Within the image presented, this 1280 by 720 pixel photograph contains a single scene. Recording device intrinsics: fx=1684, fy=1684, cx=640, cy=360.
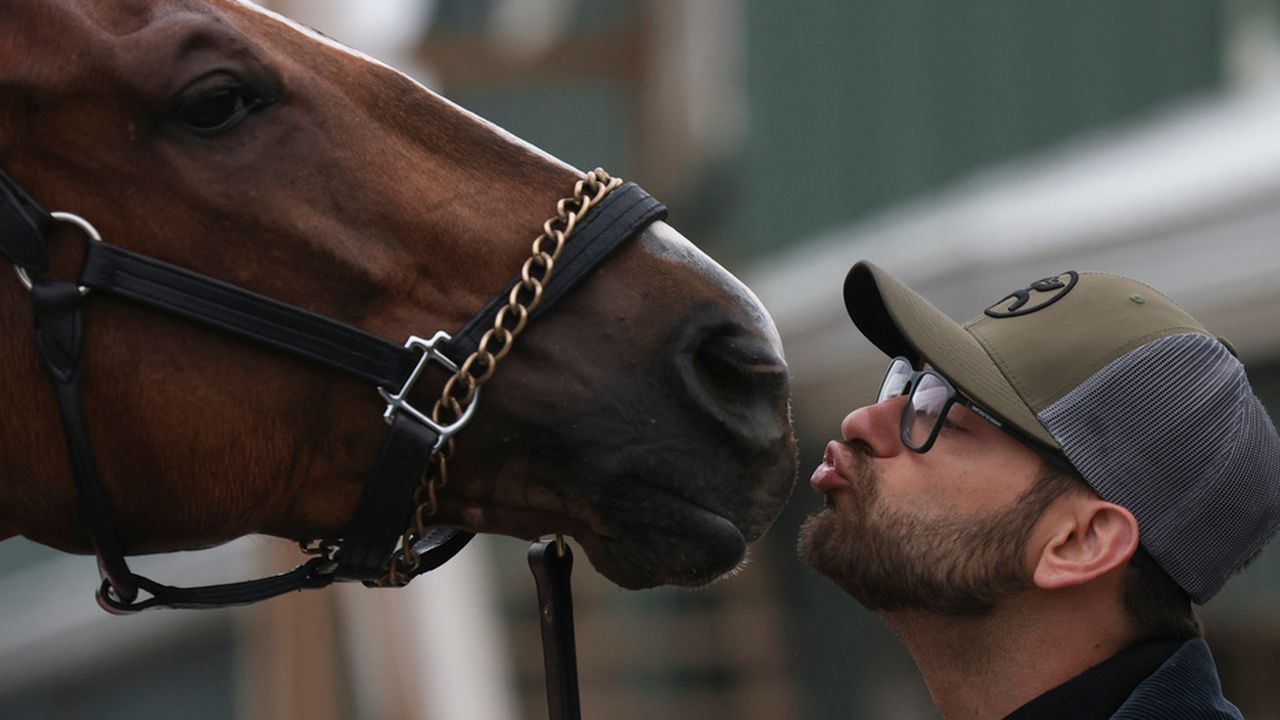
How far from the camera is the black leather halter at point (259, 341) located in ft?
7.27

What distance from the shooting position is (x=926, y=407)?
2420mm

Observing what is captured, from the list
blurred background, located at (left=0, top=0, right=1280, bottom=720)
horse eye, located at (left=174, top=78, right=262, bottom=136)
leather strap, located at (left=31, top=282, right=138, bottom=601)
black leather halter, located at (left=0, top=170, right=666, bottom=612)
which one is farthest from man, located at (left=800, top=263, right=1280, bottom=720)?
blurred background, located at (left=0, top=0, right=1280, bottom=720)

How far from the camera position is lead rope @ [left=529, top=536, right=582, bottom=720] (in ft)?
7.74

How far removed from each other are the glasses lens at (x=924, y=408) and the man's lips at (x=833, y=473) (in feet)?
0.36

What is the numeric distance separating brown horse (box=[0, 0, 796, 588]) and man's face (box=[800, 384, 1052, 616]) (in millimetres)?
143

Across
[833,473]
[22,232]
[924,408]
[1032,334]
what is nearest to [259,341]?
[22,232]

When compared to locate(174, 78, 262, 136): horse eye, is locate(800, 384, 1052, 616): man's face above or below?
below

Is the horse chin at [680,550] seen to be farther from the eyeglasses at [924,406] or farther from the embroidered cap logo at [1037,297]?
the embroidered cap logo at [1037,297]

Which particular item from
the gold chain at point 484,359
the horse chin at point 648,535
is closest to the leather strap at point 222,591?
the gold chain at point 484,359

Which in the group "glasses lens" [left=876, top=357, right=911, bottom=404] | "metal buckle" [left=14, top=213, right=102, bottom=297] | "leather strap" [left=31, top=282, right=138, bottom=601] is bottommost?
"glasses lens" [left=876, top=357, right=911, bottom=404]

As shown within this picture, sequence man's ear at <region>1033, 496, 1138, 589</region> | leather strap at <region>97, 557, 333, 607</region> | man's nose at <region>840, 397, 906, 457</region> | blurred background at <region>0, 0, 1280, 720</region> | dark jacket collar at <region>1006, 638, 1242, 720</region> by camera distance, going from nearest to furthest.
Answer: dark jacket collar at <region>1006, 638, 1242, 720</region> → man's ear at <region>1033, 496, 1138, 589</region> → leather strap at <region>97, 557, 333, 607</region> → man's nose at <region>840, 397, 906, 457</region> → blurred background at <region>0, 0, 1280, 720</region>

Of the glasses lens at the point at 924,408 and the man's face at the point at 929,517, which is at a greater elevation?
the glasses lens at the point at 924,408

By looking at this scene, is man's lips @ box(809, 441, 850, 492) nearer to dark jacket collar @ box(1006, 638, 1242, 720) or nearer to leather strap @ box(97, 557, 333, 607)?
dark jacket collar @ box(1006, 638, 1242, 720)

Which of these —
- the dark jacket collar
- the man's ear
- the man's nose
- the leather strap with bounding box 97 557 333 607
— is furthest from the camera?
the man's nose
